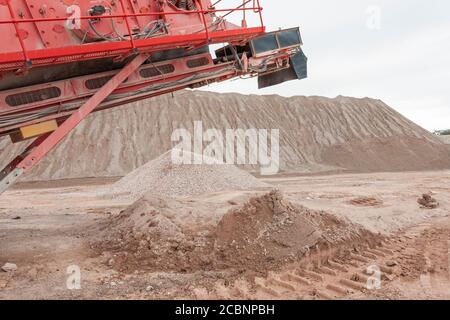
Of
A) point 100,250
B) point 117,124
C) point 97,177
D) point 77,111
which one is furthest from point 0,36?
point 117,124

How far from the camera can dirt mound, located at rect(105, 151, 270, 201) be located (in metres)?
15.7

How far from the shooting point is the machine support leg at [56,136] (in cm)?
611

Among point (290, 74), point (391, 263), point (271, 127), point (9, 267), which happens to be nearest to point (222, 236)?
point (391, 263)

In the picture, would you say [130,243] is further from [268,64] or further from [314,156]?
[314,156]

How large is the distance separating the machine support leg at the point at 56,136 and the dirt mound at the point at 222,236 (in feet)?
5.54

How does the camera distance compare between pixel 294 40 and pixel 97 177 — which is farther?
pixel 97 177

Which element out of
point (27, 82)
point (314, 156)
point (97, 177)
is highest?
point (27, 82)

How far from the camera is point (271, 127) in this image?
133 ft

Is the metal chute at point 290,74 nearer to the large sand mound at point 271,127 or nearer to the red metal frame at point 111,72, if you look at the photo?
the red metal frame at point 111,72

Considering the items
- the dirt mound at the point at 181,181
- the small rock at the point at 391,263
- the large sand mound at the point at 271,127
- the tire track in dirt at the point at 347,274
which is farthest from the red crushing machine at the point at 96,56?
the large sand mound at the point at 271,127

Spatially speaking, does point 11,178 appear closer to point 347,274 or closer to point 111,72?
point 111,72

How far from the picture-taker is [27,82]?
21.1 ft
